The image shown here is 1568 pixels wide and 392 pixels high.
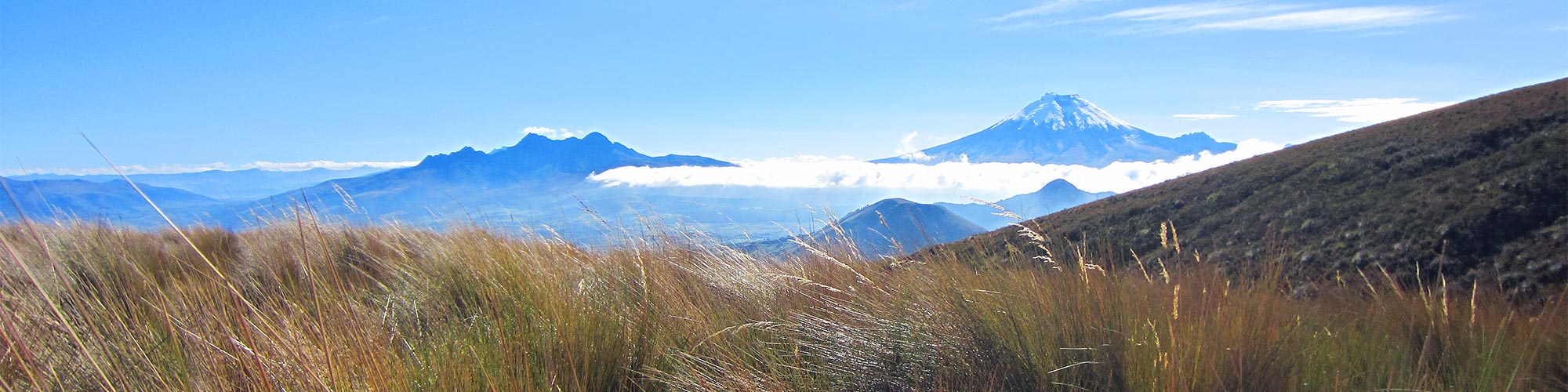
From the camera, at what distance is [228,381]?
1.68 m

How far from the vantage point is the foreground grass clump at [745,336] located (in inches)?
67.4

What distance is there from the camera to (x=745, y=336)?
2.63 meters

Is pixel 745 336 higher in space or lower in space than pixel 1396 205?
higher

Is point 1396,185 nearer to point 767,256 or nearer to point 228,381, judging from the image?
point 767,256

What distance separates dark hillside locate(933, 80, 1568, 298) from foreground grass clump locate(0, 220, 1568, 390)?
927 mm

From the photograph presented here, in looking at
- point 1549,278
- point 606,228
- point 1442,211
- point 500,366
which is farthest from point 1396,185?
point 500,366

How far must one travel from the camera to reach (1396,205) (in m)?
11.9

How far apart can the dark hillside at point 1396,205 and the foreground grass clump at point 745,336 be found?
927 millimetres

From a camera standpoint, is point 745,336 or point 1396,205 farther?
point 1396,205

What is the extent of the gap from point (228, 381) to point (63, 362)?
1.49 ft

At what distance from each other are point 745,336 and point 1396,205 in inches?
549

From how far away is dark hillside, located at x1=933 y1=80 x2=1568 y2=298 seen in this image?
354 inches

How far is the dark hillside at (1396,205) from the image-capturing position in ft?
29.5

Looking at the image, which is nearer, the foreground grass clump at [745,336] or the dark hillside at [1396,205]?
the foreground grass clump at [745,336]
